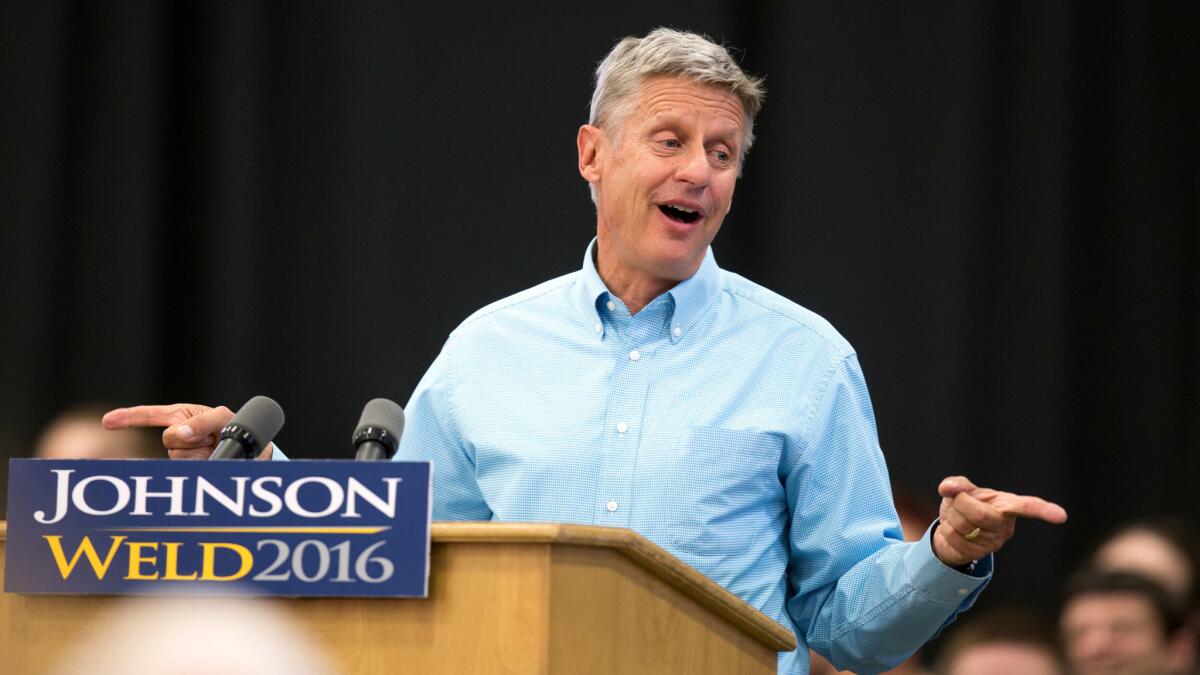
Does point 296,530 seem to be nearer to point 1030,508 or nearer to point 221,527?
point 221,527

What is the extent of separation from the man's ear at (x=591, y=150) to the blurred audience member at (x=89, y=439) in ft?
4.46

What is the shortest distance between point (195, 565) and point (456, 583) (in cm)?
21

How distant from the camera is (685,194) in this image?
6.48 feet

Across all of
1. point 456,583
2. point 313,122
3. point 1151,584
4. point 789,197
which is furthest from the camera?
point 313,122

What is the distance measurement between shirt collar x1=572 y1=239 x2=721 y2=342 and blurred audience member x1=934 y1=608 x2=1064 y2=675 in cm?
116

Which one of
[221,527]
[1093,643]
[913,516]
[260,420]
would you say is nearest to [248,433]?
[260,420]

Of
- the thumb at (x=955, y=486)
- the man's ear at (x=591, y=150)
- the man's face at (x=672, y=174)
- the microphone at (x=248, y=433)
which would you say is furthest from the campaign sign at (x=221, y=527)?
the man's ear at (x=591, y=150)

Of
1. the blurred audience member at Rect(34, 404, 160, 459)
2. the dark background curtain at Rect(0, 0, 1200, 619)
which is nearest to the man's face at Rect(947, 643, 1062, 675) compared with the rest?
the dark background curtain at Rect(0, 0, 1200, 619)

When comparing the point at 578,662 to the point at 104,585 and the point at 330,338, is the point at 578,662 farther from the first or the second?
the point at 330,338

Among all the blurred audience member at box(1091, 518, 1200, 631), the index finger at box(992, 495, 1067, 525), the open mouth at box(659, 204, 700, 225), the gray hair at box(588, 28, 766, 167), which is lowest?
the blurred audience member at box(1091, 518, 1200, 631)

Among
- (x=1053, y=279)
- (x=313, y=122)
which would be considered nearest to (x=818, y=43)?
(x=1053, y=279)

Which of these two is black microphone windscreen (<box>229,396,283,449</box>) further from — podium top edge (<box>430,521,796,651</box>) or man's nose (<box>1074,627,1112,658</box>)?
man's nose (<box>1074,627,1112,658</box>)

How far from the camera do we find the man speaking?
1.85 metres

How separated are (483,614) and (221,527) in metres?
0.22
